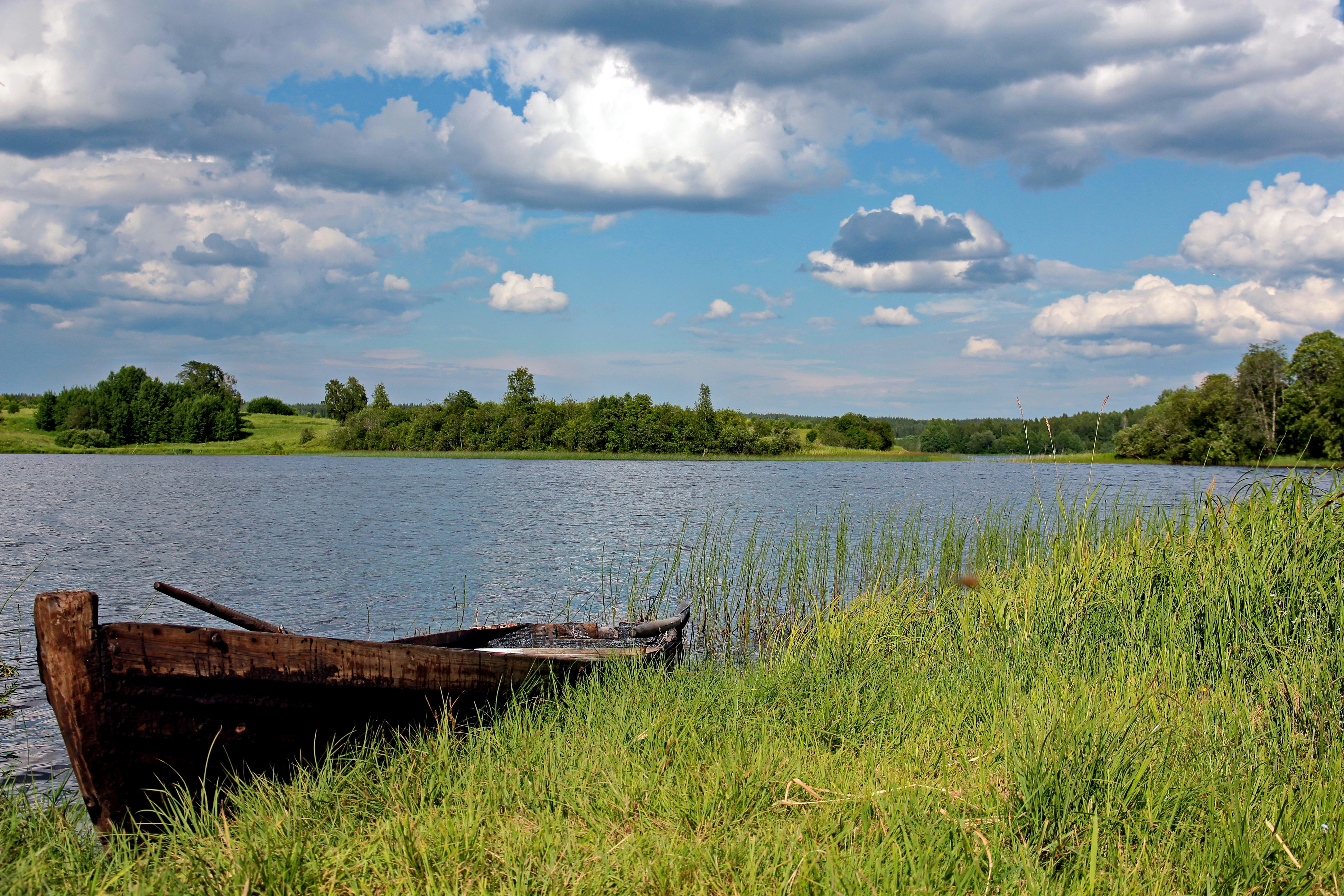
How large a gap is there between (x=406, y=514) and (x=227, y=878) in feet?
90.8

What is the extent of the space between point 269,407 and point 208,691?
16480 cm

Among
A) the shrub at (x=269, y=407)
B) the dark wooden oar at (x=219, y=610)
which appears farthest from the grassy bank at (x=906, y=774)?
the shrub at (x=269, y=407)

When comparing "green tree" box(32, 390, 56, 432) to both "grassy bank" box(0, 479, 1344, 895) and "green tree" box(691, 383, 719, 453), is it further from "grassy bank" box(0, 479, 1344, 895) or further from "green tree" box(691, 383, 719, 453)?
"grassy bank" box(0, 479, 1344, 895)

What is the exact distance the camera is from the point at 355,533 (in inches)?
915

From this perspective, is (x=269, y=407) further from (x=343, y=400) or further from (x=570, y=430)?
(x=570, y=430)

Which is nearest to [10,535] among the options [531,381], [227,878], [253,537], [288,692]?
[253,537]

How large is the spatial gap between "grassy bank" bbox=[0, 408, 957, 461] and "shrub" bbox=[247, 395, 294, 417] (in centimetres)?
3846

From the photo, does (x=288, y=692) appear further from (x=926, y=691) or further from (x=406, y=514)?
(x=406, y=514)

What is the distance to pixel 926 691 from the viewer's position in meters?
4.77

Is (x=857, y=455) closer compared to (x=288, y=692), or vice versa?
(x=288, y=692)

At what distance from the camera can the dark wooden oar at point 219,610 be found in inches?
203

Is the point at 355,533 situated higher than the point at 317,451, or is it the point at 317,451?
the point at 317,451

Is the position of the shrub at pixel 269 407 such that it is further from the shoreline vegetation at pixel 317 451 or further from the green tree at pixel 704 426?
the green tree at pixel 704 426

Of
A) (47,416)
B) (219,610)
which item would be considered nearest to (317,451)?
(47,416)
